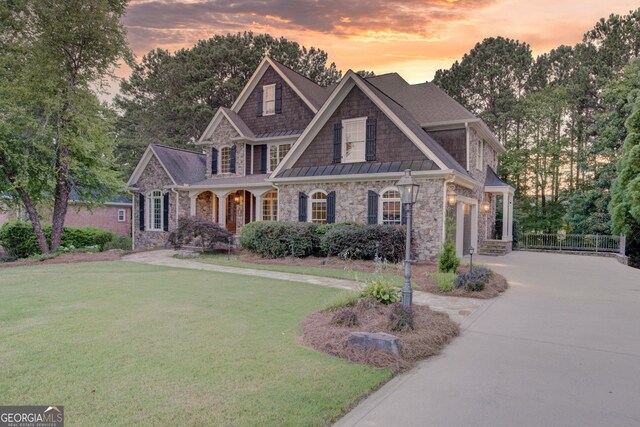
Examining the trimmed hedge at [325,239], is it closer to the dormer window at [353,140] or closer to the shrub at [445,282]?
the dormer window at [353,140]

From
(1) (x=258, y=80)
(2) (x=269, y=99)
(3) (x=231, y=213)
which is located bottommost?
(3) (x=231, y=213)

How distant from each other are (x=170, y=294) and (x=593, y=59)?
3113cm

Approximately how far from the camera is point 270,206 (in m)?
19.1

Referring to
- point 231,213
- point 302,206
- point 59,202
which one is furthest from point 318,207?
point 59,202

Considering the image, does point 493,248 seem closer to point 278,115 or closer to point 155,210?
point 278,115

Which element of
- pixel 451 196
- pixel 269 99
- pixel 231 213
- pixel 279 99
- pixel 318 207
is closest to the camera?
pixel 451 196

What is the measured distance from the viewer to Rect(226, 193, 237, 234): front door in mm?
21156

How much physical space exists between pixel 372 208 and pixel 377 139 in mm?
2751

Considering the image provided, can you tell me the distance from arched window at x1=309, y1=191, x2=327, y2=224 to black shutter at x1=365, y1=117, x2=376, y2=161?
8.35 ft

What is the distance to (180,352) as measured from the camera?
449cm

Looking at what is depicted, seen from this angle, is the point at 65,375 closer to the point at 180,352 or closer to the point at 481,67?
the point at 180,352

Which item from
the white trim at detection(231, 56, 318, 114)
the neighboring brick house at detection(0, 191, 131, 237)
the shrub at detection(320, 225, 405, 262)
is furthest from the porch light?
the neighboring brick house at detection(0, 191, 131, 237)

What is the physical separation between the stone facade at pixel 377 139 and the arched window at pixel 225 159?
596 cm

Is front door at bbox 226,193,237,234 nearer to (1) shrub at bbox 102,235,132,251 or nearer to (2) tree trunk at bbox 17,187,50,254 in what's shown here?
(1) shrub at bbox 102,235,132,251
